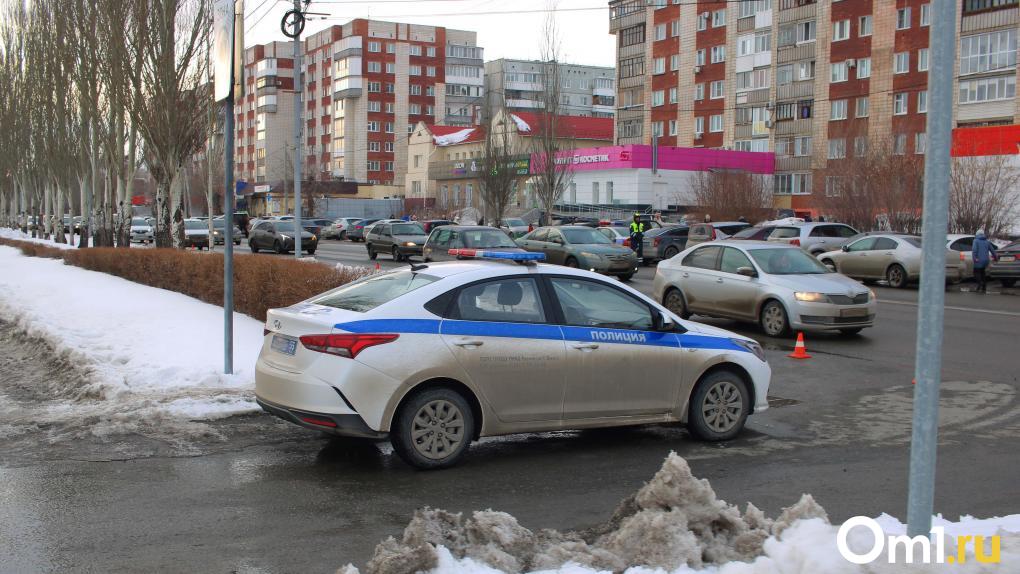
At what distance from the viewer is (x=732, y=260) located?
1552 cm

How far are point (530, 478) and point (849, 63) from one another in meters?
58.5

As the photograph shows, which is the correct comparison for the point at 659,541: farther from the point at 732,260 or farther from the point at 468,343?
the point at 732,260

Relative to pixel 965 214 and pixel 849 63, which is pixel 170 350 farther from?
pixel 849 63

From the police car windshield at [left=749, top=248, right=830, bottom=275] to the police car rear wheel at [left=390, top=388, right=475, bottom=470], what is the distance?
9271mm

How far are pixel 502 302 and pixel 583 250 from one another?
19.2m

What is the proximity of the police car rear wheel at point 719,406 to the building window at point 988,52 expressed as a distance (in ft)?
162

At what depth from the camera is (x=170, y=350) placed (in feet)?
36.7

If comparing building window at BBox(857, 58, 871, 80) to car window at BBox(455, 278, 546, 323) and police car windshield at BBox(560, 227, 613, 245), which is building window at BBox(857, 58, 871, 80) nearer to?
police car windshield at BBox(560, 227, 613, 245)

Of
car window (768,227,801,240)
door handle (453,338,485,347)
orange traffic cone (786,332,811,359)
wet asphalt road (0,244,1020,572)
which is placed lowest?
wet asphalt road (0,244,1020,572)

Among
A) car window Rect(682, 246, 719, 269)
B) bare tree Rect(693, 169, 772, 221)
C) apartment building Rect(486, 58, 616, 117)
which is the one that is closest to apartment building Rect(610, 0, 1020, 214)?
bare tree Rect(693, 169, 772, 221)

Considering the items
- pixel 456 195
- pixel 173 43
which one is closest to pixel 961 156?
pixel 173 43

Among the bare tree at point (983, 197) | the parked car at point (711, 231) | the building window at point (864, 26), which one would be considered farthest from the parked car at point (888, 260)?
the building window at point (864, 26)

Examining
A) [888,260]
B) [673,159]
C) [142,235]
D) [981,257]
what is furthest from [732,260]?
[673,159]

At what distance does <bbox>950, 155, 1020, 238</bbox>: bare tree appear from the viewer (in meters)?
32.8
